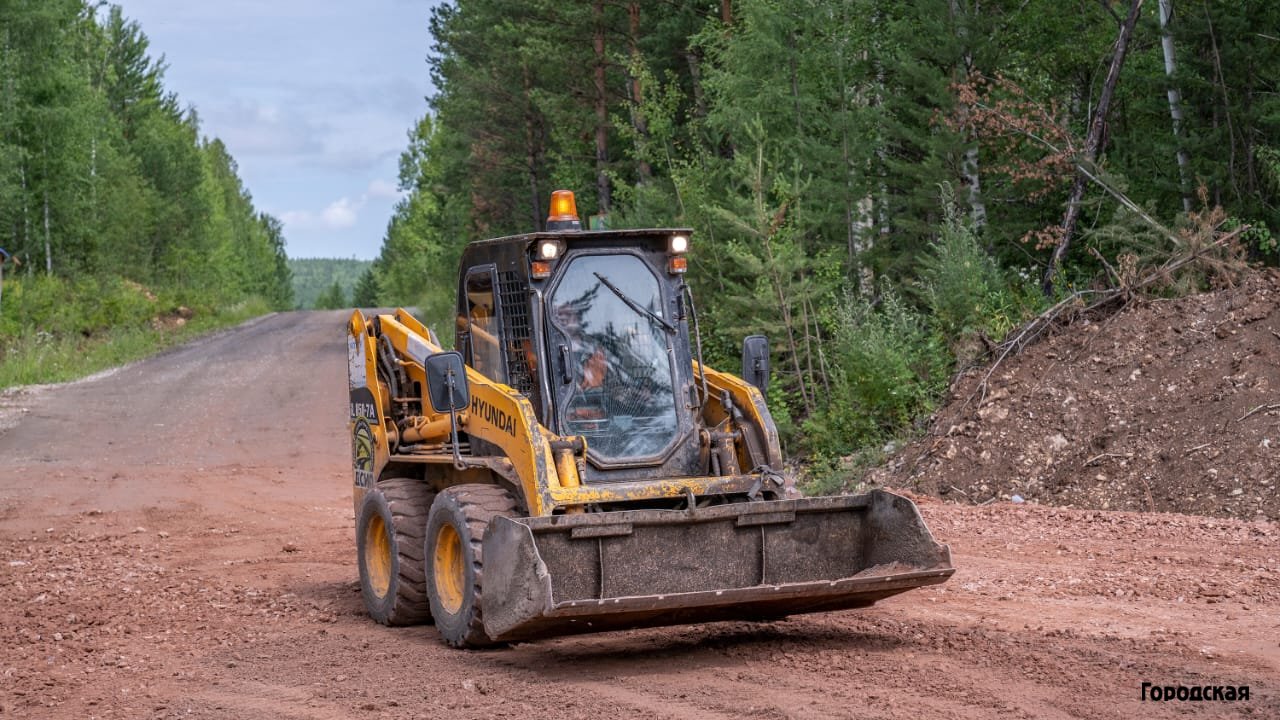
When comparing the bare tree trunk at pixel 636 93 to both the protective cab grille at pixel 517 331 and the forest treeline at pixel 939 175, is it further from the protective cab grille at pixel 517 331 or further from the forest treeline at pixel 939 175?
the protective cab grille at pixel 517 331

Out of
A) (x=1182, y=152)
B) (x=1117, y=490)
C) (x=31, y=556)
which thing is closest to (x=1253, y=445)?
(x=1117, y=490)

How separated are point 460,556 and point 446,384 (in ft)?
3.39

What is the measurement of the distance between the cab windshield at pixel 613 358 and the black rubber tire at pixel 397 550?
4.90 feet

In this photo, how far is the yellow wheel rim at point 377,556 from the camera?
9336 millimetres

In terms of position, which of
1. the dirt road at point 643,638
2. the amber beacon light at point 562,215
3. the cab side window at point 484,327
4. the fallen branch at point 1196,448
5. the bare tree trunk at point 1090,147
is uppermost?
the bare tree trunk at point 1090,147

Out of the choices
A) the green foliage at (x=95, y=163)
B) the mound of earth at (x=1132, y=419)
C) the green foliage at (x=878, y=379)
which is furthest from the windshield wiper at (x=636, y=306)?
the green foliage at (x=95, y=163)

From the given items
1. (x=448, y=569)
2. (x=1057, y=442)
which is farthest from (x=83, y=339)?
(x=448, y=569)

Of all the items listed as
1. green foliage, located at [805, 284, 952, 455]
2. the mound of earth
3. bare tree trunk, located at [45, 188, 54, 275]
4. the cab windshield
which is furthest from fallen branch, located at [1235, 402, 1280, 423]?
bare tree trunk, located at [45, 188, 54, 275]

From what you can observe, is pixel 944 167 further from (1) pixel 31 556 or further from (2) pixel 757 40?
(1) pixel 31 556

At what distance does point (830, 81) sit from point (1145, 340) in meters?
7.73

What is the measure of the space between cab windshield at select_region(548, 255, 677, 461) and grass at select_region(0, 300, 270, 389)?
850 inches

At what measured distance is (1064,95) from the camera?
2250 centimetres

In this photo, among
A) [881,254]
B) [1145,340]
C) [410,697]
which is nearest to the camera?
[410,697]

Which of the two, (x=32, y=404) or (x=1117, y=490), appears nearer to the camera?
(x=1117, y=490)
